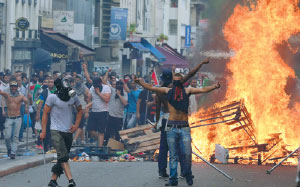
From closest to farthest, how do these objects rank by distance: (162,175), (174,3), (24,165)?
(162,175), (24,165), (174,3)

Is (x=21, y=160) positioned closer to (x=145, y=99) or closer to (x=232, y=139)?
(x=232, y=139)

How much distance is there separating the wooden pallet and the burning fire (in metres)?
0.96

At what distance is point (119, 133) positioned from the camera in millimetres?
16078

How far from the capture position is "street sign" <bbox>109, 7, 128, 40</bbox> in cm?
3828

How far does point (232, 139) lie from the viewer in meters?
14.5

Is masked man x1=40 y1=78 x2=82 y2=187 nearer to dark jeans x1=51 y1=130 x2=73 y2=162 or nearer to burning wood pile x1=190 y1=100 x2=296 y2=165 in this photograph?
dark jeans x1=51 y1=130 x2=73 y2=162

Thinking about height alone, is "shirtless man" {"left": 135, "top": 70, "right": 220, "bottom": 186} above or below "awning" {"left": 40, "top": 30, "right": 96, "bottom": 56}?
below

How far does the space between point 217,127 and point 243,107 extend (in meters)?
0.67

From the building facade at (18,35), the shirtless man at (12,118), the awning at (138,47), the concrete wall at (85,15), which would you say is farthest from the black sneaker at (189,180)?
the awning at (138,47)

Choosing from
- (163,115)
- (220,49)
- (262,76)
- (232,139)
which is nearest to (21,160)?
(232,139)

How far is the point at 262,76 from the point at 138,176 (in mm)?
4245

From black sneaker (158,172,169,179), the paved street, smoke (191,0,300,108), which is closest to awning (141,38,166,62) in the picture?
smoke (191,0,300,108)

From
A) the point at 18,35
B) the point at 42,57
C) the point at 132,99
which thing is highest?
the point at 18,35

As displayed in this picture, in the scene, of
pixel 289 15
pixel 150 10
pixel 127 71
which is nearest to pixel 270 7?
pixel 289 15
